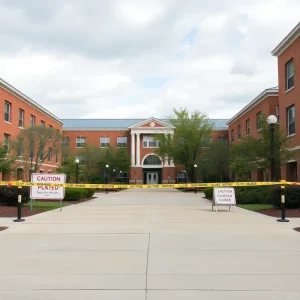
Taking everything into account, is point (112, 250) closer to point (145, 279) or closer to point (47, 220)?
point (145, 279)

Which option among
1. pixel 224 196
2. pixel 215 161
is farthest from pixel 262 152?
pixel 215 161

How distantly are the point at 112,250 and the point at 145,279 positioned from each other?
2503mm

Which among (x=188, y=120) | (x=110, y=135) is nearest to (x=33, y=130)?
(x=188, y=120)

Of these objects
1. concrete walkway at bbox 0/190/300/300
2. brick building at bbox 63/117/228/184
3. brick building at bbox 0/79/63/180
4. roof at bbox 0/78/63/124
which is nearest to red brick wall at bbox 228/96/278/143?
brick building at bbox 63/117/228/184

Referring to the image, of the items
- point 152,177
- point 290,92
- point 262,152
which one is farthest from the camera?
point 152,177

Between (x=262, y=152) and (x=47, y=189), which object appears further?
(x=262, y=152)

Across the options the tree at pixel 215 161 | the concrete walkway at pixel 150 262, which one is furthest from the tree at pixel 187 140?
the concrete walkway at pixel 150 262

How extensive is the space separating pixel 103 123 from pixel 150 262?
70114mm

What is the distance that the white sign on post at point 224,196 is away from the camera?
19.2m

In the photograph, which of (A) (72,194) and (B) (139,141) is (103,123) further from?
(A) (72,194)

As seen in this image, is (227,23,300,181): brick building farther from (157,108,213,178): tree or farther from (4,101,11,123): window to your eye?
(4,101,11,123): window

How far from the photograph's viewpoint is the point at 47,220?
48.4 ft

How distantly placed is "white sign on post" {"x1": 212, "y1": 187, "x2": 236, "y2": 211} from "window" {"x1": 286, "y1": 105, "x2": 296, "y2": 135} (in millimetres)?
13852

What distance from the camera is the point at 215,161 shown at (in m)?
50.8
